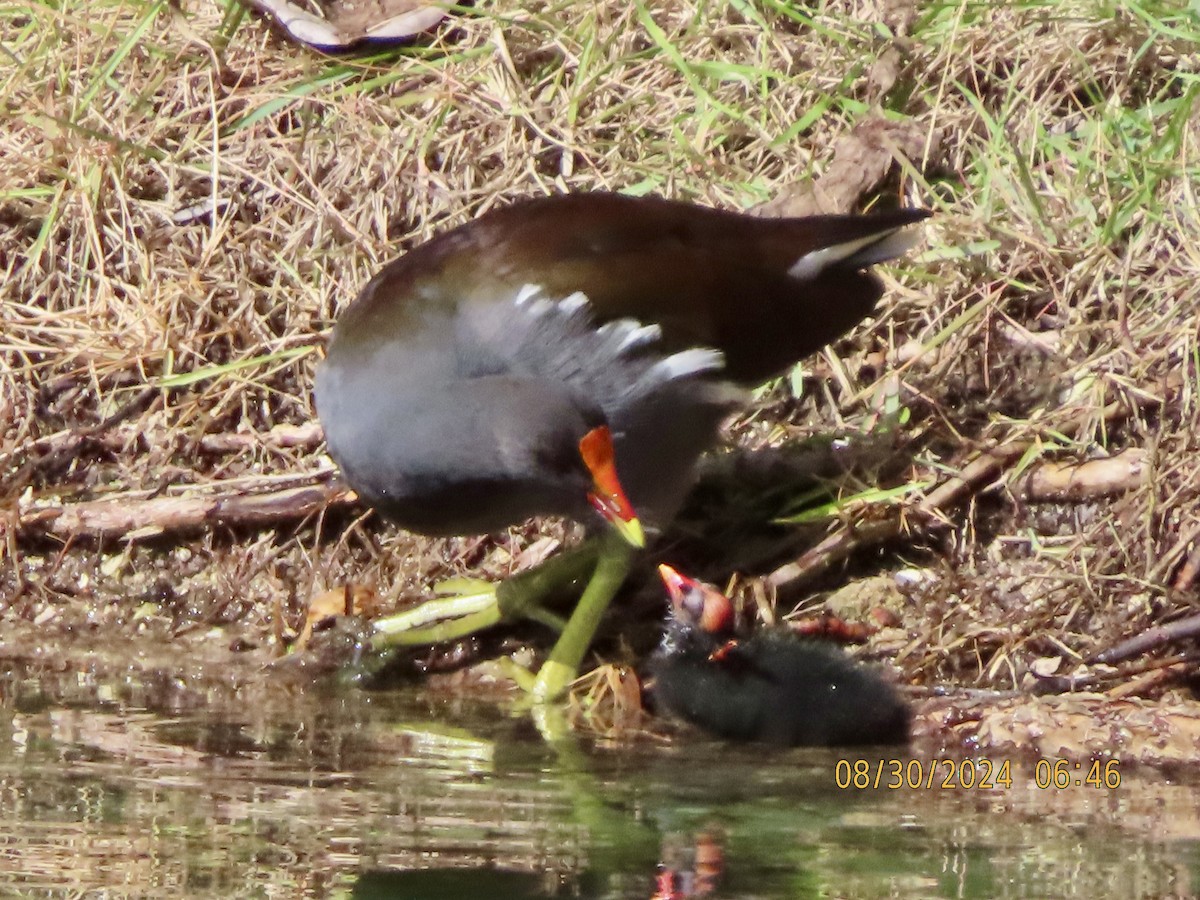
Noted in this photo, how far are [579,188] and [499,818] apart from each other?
7.87 feet

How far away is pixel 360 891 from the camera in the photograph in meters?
2.41

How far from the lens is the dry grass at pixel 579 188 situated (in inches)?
161

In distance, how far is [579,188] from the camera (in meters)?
4.85

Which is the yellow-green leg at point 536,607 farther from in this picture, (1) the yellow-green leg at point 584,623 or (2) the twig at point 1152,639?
(2) the twig at point 1152,639

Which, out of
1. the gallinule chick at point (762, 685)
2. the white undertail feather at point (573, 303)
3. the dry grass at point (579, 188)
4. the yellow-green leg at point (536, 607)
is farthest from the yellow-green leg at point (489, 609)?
the white undertail feather at point (573, 303)

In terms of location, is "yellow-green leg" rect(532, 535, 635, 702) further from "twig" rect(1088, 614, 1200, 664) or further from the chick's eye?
"twig" rect(1088, 614, 1200, 664)

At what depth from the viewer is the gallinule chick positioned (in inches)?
134

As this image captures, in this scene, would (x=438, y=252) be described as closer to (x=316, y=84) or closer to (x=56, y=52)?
(x=316, y=84)

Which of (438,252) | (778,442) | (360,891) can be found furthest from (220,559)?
(360,891)

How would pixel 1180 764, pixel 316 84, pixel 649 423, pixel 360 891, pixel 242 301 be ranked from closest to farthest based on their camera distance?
pixel 360 891
pixel 1180 764
pixel 649 423
pixel 242 301
pixel 316 84

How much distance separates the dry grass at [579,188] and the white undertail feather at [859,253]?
0.32 metres

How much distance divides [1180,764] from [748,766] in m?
0.77

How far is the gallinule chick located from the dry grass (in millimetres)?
345

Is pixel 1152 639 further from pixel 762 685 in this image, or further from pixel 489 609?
pixel 489 609
